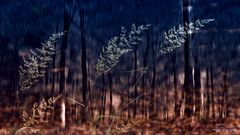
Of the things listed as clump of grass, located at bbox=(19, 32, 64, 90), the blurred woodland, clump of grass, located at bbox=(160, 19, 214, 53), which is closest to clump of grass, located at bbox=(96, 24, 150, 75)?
the blurred woodland

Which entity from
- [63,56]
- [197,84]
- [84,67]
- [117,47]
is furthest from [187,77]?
[63,56]

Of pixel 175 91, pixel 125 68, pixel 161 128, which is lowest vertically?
pixel 161 128

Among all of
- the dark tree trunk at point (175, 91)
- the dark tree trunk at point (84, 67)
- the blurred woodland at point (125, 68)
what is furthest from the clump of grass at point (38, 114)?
the dark tree trunk at point (175, 91)

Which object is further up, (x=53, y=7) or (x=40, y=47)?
(x=53, y=7)

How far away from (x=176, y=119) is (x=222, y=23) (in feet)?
1.64

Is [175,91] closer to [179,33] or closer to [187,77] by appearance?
[187,77]

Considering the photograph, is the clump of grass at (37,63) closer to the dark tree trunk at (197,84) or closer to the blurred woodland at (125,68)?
the blurred woodland at (125,68)

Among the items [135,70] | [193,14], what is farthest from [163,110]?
[193,14]

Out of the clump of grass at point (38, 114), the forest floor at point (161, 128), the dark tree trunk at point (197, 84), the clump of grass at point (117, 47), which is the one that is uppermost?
the clump of grass at point (117, 47)

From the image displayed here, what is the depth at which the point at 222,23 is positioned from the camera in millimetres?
1529

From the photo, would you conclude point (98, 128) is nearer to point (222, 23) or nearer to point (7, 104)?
point (7, 104)

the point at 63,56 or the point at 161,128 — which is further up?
the point at 63,56

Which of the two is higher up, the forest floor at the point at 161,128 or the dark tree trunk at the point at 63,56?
the dark tree trunk at the point at 63,56

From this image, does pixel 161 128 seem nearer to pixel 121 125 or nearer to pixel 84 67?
pixel 121 125
